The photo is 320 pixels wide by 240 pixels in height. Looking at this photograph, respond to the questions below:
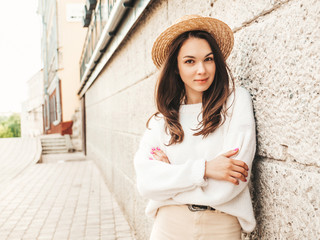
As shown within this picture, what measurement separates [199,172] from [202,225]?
268mm

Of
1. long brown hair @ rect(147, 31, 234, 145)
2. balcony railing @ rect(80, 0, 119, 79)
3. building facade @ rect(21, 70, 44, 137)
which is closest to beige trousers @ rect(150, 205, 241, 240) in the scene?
long brown hair @ rect(147, 31, 234, 145)

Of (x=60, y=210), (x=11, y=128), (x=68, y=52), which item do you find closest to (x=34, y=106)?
(x=68, y=52)

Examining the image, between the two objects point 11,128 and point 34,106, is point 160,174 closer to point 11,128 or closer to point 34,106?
point 34,106

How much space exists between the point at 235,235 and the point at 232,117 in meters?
0.56

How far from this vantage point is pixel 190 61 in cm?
175

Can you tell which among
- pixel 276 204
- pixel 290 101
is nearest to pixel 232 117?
pixel 290 101

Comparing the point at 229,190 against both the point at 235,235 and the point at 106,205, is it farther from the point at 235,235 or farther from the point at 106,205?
the point at 106,205

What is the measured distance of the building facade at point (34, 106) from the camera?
3534 cm

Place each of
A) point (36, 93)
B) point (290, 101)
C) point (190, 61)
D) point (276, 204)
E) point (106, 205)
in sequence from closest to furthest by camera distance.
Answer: point (290, 101) < point (276, 204) < point (190, 61) < point (106, 205) < point (36, 93)

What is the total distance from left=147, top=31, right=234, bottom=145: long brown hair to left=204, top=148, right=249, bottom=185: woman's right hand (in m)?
0.17

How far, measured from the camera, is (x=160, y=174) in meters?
1.70

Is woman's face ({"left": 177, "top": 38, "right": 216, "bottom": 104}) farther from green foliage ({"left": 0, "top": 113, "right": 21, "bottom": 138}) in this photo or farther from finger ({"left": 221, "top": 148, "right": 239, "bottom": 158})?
green foliage ({"left": 0, "top": 113, "right": 21, "bottom": 138})

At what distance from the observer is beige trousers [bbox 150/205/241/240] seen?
5.35ft

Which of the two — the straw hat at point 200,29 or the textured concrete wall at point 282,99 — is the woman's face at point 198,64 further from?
the textured concrete wall at point 282,99
